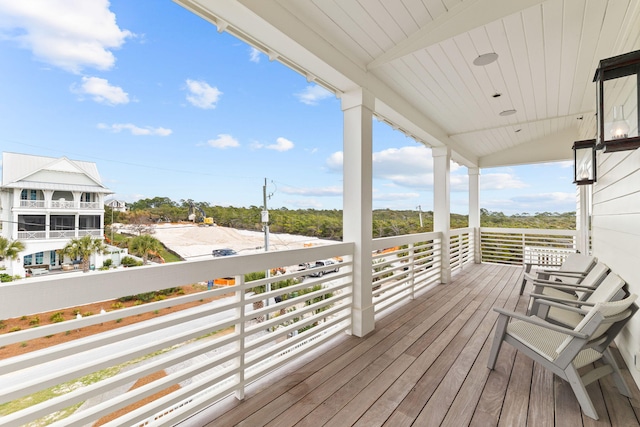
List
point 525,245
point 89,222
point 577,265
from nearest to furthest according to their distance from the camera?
1. point 89,222
2. point 577,265
3. point 525,245

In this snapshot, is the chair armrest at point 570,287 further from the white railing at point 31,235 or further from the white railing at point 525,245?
the white railing at point 31,235

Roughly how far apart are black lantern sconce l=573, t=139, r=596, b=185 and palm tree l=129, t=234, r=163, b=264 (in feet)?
13.0

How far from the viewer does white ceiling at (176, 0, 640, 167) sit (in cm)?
194

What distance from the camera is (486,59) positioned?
2600 mm

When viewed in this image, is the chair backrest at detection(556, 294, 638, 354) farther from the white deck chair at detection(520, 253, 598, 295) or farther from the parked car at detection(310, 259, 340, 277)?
the white deck chair at detection(520, 253, 598, 295)

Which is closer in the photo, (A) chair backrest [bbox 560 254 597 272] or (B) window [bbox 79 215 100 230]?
(B) window [bbox 79 215 100 230]

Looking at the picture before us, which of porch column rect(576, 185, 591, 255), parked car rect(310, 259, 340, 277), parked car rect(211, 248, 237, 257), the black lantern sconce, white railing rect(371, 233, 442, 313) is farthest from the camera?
porch column rect(576, 185, 591, 255)

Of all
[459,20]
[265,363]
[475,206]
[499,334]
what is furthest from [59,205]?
[475,206]

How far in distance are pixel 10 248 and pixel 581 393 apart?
293 centimetres

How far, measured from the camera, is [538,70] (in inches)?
113

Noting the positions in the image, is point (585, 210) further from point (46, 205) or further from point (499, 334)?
point (46, 205)

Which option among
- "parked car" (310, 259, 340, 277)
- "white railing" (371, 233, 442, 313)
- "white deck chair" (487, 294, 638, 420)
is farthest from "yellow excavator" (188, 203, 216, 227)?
"white deck chair" (487, 294, 638, 420)

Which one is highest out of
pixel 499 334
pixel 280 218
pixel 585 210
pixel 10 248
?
pixel 585 210

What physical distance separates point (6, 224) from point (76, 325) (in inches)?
19.6
